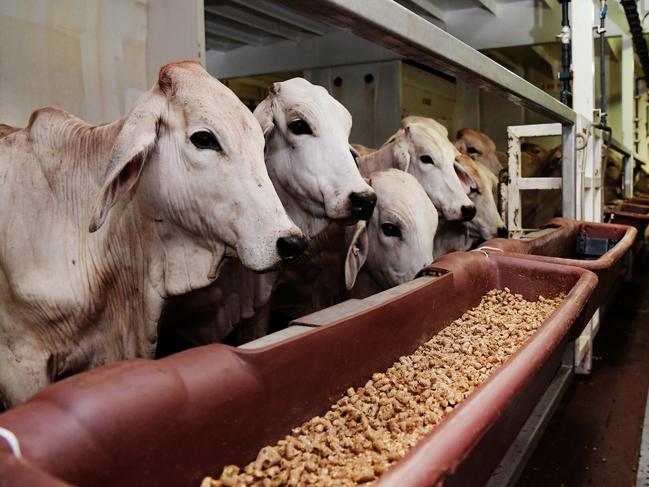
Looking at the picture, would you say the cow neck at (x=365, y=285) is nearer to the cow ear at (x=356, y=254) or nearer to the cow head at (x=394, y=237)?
the cow head at (x=394, y=237)

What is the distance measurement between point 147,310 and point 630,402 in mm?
2718

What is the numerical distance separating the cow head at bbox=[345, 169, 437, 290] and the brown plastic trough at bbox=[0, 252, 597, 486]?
0.69 metres

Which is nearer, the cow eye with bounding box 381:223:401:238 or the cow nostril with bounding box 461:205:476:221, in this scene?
the cow eye with bounding box 381:223:401:238

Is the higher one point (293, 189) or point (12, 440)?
point (293, 189)

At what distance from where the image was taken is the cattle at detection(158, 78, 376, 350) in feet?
5.35

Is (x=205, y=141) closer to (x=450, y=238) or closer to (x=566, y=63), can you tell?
(x=450, y=238)

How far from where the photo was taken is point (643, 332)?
14.2 feet

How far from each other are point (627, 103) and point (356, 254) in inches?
260

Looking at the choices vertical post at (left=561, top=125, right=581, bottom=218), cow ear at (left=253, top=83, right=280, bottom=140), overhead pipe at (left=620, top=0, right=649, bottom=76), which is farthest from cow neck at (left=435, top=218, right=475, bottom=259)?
overhead pipe at (left=620, top=0, right=649, bottom=76)

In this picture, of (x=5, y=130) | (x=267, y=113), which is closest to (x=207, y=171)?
(x=5, y=130)

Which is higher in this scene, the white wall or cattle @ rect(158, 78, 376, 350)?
the white wall

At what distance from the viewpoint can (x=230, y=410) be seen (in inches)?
33.8

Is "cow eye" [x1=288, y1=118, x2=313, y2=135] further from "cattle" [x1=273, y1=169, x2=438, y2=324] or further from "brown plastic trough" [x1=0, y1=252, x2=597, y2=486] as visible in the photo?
"brown plastic trough" [x1=0, y1=252, x2=597, y2=486]

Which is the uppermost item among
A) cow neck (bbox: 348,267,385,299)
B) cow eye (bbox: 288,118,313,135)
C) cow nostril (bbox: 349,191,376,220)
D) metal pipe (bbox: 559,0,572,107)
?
metal pipe (bbox: 559,0,572,107)
